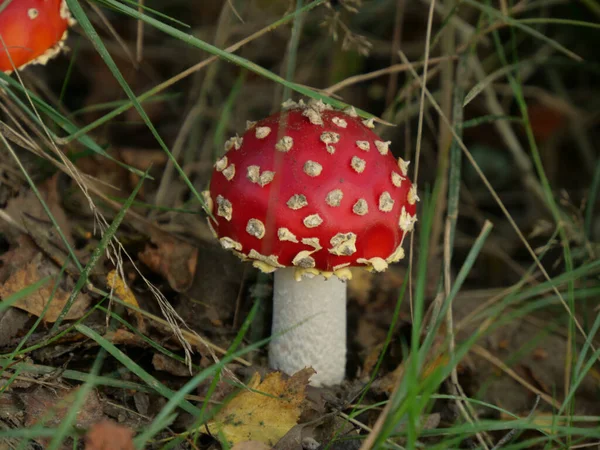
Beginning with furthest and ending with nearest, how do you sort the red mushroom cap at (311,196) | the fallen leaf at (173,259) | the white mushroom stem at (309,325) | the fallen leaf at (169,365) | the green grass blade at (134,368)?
the fallen leaf at (173,259) → the white mushroom stem at (309,325) → the fallen leaf at (169,365) → the red mushroom cap at (311,196) → the green grass blade at (134,368)

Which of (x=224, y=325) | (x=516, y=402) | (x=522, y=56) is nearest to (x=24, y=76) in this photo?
(x=224, y=325)

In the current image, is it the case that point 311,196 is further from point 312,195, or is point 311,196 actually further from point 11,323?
point 11,323

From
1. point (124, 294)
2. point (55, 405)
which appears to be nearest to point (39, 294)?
point (124, 294)

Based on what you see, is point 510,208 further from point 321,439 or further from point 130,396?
point 130,396

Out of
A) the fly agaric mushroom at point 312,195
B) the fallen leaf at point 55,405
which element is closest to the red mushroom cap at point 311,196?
the fly agaric mushroom at point 312,195

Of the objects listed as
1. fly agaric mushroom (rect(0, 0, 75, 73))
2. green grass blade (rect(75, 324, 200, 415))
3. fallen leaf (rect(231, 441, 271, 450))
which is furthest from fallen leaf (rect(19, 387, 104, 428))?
fly agaric mushroom (rect(0, 0, 75, 73))

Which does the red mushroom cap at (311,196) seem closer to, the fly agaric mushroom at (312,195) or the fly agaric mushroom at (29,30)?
the fly agaric mushroom at (312,195)

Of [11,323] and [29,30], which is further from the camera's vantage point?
[29,30]
